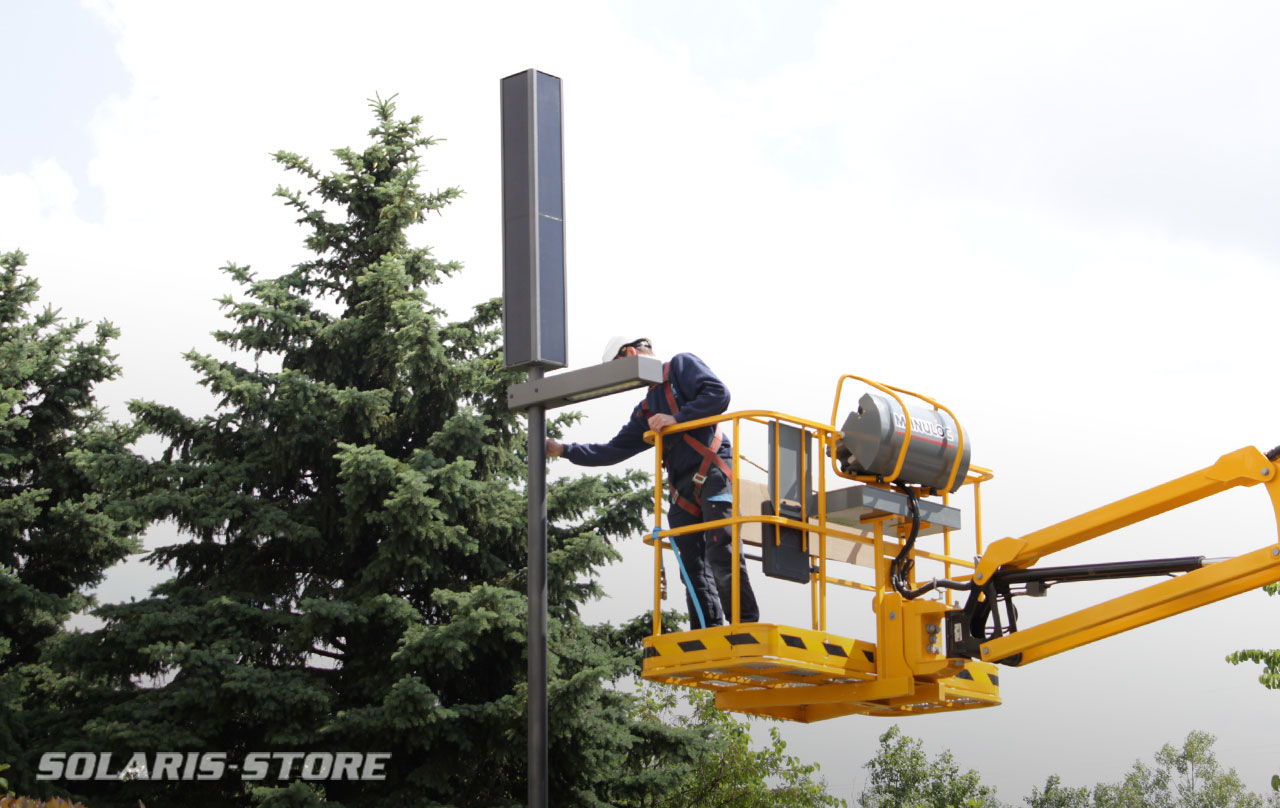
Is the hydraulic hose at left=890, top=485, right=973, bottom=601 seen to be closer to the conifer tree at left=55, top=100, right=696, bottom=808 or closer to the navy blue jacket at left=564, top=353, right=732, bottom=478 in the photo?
the navy blue jacket at left=564, top=353, right=732, bottom=478

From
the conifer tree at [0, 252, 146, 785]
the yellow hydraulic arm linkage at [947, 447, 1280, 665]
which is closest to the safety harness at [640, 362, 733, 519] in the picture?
the yellow hydraulic arm linkage at [947, 447, 1280, 665]

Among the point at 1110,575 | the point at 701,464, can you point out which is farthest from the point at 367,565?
the point at 1110,575

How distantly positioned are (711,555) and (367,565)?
9.32 metres

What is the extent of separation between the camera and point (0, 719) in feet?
50.0

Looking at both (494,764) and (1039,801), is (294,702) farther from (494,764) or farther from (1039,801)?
(1039,801)

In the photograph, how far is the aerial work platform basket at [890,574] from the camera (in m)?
7.21

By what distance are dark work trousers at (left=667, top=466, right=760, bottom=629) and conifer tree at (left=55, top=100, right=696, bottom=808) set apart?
607 cm

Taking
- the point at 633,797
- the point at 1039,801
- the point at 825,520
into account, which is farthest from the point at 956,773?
the point at 825,520

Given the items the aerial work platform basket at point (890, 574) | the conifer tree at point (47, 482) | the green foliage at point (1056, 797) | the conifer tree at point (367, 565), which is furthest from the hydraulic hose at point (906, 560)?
the green foliage at point (1056, 797)

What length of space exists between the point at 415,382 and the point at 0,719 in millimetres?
6162

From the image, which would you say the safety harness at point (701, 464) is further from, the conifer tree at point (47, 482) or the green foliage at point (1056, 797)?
the green foliage at point (1056, 797)

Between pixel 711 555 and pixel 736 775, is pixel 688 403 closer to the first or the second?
pixel 711 555

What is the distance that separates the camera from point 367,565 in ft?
54.8

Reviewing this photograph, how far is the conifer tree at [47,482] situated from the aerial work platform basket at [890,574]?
34.3 ft
